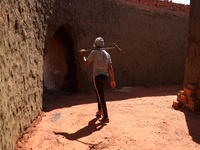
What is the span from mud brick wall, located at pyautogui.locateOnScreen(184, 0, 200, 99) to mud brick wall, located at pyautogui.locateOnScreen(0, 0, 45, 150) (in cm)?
357

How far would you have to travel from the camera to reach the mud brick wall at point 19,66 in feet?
7.59

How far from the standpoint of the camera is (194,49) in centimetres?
456

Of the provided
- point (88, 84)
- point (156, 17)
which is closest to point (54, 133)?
point (88, 84)

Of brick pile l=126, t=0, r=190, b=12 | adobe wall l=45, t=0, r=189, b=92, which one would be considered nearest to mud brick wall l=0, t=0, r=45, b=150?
adobe wall l=45, t=0, r=189, b=92

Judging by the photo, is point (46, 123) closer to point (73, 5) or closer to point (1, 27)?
point (1, 27)

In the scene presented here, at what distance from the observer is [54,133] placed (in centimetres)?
327

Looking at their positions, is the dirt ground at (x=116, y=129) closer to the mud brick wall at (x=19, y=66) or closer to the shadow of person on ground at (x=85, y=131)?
the shadow of person on ground at (x=85, y=131)

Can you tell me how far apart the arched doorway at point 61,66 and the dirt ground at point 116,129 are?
77.4 inches

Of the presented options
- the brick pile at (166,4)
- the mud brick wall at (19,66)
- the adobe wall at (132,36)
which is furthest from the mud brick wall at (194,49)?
the brick pile at (166,4)

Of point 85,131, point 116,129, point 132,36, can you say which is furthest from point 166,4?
point 85,131

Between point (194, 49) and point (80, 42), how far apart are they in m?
3.60

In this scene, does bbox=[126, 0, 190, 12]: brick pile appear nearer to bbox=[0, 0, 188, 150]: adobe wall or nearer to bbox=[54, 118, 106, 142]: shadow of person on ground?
bbox=[0, 0, 188, 150]: adobe wall

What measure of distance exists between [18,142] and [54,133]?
0.61 metres

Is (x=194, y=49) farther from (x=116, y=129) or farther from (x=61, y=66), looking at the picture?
(x=61, y=66)
